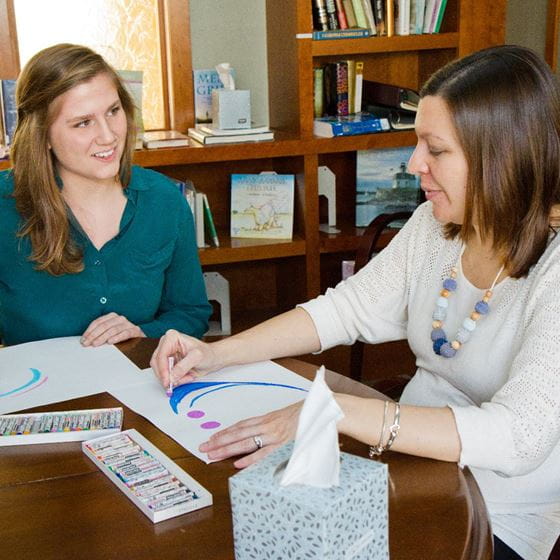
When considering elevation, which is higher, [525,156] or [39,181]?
[525,156]

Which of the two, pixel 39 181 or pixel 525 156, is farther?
pixel 39 181

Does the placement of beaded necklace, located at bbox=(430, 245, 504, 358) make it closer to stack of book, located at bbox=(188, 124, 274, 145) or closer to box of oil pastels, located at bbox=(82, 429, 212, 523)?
box of oil pastels, located at bbox=(82, 429, 212, 523)

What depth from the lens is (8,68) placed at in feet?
9.55

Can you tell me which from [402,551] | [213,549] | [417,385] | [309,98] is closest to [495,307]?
[417,385]

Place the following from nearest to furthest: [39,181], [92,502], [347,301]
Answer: [92,502]
[347,301]
[39,181]

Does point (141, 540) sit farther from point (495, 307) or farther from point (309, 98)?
point (309, 98)

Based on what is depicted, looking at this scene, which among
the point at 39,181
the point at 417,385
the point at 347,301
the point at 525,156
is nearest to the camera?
the point at 525,156

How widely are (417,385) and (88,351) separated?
0.66 meters

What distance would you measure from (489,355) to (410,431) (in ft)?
0.91

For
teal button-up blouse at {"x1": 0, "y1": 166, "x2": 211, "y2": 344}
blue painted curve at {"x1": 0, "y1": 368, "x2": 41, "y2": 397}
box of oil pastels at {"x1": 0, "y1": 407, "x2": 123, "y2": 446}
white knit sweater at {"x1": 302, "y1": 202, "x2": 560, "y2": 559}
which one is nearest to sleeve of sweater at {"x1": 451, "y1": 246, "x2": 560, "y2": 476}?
white knit sweater at {"x1": 302, "y1": 202, "x2": 560, "y2": 559}

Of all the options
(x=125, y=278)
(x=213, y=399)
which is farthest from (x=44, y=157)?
(x=213, y=399)

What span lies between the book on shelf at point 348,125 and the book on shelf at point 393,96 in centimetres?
8

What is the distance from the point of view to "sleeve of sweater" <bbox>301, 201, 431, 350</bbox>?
169 cm

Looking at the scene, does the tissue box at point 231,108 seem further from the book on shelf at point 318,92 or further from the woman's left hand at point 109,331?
the woman's left hand at point 109,331
